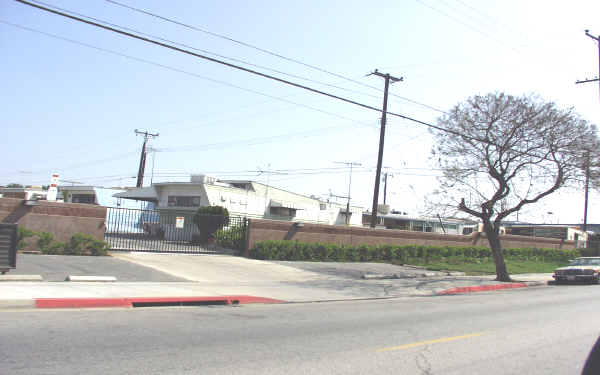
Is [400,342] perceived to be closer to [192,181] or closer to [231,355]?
[231,355]

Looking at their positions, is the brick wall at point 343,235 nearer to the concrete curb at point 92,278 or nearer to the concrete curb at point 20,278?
the concrete curb at point 92,278

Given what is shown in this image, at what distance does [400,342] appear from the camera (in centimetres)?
786

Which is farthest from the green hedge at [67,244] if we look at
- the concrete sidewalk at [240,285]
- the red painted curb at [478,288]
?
the red painted curb at [478,288]

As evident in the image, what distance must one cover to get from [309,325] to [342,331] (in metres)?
0.75

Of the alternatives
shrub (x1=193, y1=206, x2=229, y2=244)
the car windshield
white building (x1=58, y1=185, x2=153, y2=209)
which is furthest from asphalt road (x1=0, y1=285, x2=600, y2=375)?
white building (x1=58, y1=185, x2=153, y2=209)

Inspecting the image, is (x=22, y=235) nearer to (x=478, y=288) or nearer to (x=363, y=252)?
(x=478, y=288)

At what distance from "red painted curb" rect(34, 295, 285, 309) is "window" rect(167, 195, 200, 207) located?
24.9 metres

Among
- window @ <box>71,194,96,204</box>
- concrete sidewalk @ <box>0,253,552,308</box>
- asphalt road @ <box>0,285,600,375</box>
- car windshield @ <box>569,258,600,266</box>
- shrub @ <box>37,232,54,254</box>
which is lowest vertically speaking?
concrete sidewalk @ <box>0,253,552,308</box>

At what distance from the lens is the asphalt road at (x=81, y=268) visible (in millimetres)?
13586

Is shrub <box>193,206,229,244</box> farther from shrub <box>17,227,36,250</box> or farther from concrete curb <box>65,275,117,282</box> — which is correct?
concrete curb <box>65,275,117,282</box>

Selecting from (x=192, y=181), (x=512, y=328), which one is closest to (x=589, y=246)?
(x=192, y=181)

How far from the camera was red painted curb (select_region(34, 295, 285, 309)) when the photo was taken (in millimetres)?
9587

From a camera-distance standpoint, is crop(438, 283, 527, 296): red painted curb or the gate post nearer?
crop(438, 283, 527, 296): red painted curb

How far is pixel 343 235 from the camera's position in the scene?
90.2 feet
